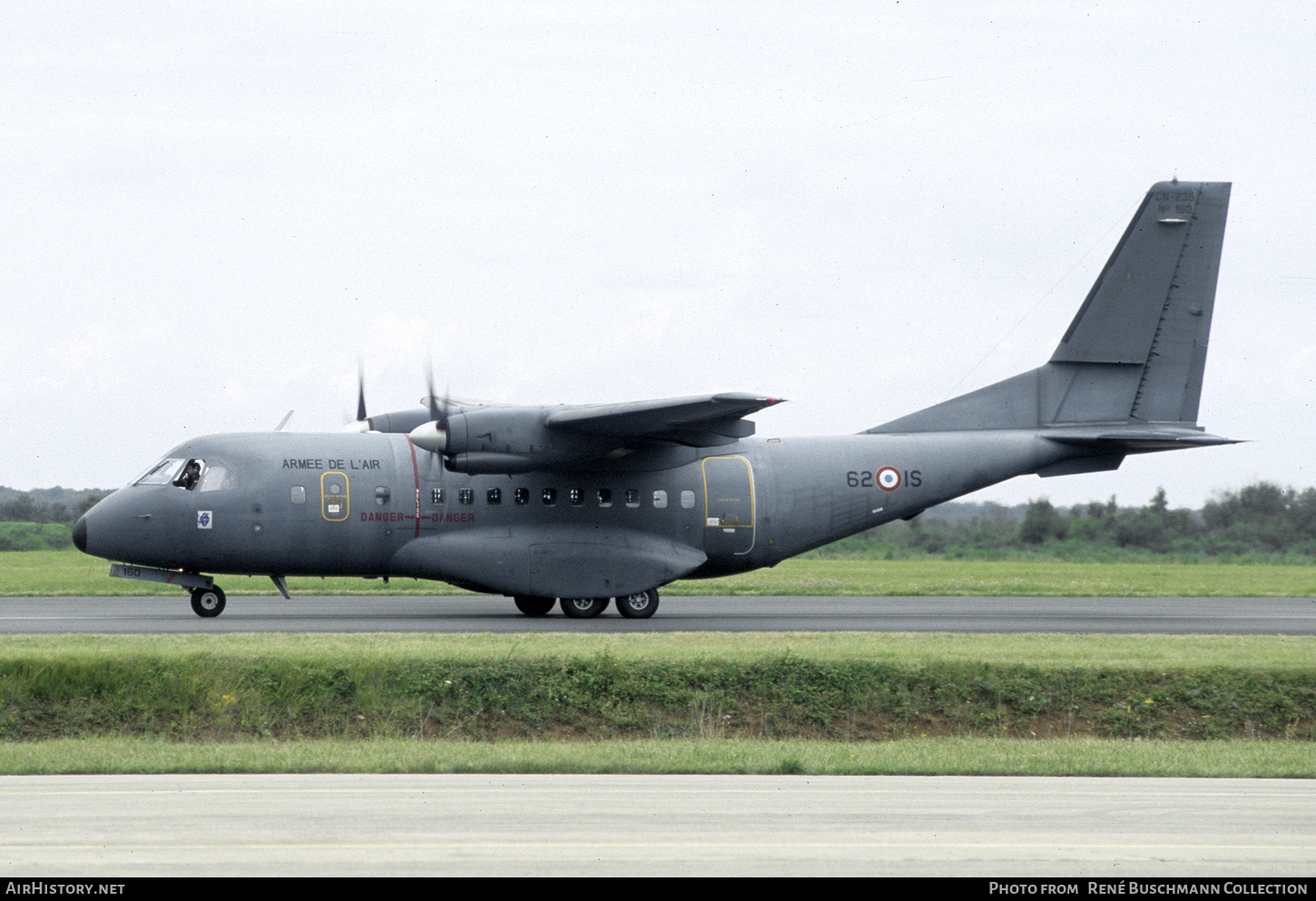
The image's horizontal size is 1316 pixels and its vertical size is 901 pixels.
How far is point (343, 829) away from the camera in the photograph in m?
7.41

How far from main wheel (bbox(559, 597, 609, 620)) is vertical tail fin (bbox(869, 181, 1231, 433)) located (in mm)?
6789

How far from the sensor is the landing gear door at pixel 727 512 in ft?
78.7

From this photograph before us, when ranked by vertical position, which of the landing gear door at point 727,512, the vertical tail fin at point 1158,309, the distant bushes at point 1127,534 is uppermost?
the vertical tail fin at point 1158,309

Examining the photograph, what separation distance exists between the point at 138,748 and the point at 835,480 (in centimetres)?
1527

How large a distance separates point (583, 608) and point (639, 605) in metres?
1.09

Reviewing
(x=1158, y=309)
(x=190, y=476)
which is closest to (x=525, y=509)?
(x=190, y=476)

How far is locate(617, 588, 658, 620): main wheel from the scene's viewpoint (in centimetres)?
2370

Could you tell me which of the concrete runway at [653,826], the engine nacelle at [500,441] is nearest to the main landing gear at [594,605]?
the engine nacelle at [500,441]

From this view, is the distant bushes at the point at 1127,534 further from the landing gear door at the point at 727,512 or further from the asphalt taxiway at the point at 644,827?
the asphalt taxiway at the point at 644,827

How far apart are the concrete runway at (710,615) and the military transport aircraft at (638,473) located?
98cm

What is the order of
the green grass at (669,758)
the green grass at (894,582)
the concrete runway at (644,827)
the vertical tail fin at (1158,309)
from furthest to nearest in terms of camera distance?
the green grass at (894,582) < the vertical tail fin at (1158,309) < the green grass at (669,758) < the concrete runway at (644,827)

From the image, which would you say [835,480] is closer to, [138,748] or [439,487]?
[439,487]

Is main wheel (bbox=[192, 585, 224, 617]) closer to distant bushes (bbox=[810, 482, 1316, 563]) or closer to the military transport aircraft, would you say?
the military transport aircraft

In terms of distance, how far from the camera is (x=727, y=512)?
24.0 meters
